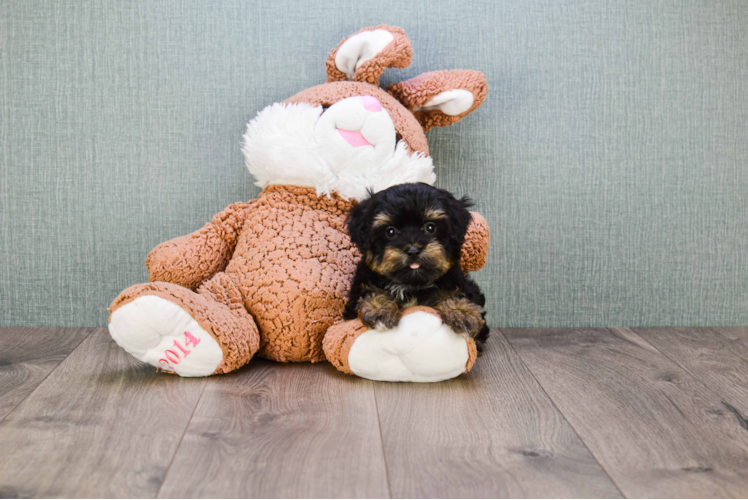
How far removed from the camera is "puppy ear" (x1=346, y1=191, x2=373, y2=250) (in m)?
1.34

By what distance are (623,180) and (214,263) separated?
4.20ft

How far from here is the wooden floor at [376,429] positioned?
3.18ft

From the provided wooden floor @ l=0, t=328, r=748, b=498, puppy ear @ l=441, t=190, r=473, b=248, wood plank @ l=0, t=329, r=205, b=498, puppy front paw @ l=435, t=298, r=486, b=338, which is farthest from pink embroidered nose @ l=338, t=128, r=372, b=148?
wood plank @ l=0, t=329, r=205, b=498

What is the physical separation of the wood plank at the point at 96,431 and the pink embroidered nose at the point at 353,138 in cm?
70

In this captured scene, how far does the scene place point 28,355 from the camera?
1633 millimetres

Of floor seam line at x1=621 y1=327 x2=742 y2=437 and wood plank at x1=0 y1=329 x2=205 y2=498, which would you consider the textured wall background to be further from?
wood plank at x1=0 y1=329 x2=205 y2=498

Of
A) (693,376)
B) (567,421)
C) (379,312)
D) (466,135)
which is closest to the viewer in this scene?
(567,421)

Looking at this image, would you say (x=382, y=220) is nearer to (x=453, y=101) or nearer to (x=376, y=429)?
(x=376, y=429)

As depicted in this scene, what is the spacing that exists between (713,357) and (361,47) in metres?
1.29

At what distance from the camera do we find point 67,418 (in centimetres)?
121

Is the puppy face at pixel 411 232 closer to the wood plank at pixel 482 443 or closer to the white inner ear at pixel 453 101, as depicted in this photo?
the wood plank at pixel 482 443

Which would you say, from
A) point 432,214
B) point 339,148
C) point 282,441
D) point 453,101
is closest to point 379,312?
point 432,214

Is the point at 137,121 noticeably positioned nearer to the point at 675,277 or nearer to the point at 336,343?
the point at 336,343

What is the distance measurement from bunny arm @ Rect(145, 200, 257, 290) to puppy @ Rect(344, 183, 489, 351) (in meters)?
0.44
